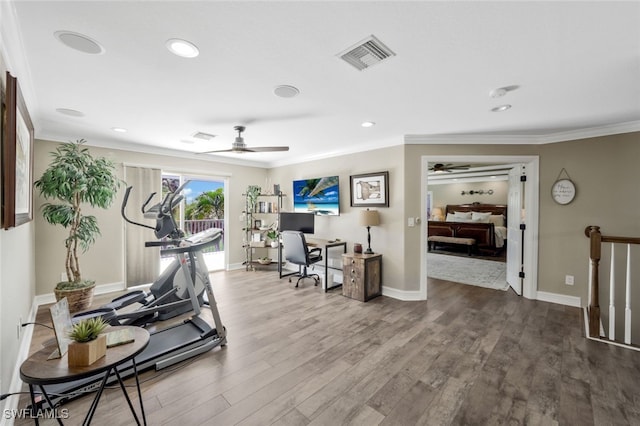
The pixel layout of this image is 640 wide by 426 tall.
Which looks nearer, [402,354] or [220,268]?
[402,354]

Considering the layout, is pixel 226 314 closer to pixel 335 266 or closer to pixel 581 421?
pixel 335 266

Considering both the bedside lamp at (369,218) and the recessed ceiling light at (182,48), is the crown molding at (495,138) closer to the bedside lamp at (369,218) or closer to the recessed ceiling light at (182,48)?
the bedside lamp at (369,218)

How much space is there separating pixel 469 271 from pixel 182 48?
20.3 feet

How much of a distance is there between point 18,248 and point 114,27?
2118mm

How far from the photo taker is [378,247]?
4383 millimetres

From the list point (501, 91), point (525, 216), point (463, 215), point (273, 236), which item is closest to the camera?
point (501, 91)

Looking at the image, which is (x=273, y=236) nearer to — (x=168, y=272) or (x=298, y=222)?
(x=298, y=222)

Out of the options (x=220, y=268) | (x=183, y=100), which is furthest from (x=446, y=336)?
(x=220, y=268)

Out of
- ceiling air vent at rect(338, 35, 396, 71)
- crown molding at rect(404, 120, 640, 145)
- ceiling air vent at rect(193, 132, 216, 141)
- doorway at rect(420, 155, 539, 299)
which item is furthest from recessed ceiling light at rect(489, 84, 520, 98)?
ceiling air vent at rect(193, 132, 216, 141)

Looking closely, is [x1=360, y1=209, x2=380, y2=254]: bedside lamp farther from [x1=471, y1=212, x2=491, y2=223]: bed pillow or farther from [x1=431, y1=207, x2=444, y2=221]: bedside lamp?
[x1=431, y1=207, x2=444, y2=221]: bedside lamp

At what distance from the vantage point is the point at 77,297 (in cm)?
334

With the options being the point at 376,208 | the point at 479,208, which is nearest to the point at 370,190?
the point at 376,208

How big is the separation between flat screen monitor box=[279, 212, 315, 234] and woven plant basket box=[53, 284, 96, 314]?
9.77 feet

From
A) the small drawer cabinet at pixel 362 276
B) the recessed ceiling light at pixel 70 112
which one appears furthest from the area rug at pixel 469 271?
the recessed ceiling light at pixel 70 112
